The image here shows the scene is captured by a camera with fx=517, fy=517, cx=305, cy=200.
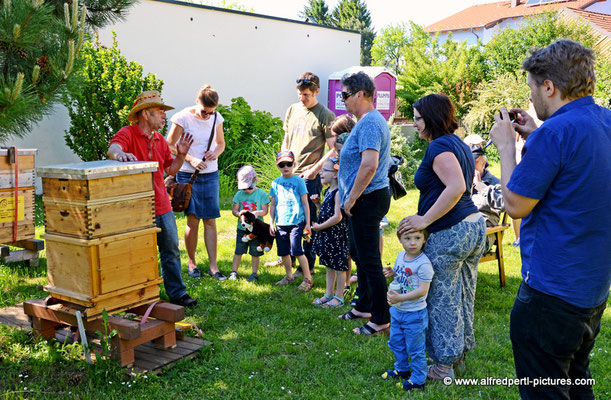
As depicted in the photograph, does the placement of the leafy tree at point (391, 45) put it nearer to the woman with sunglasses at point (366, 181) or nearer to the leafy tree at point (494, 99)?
the leafy tree at point (494, 99)

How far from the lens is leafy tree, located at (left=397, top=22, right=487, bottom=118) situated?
20.6 meters

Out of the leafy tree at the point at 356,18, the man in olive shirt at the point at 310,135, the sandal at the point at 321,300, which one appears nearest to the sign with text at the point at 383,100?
the man in olive shirt at the point at 310,135

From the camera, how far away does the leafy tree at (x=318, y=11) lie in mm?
64375

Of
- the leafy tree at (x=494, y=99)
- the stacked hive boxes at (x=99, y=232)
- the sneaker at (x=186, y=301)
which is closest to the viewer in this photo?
the stacked hive boxes at (x=99, y=232)

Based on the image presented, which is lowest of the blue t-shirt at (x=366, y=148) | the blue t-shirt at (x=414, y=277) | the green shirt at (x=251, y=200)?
the blue t-shirt at (x=414, y=277)

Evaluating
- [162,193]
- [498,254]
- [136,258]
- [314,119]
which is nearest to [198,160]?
[162,193]

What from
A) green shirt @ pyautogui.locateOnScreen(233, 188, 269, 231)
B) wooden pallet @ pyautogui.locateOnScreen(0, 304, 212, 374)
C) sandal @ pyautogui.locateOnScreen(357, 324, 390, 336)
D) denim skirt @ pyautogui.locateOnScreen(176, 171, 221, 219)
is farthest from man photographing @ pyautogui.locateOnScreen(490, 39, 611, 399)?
denim skirt @ pyautogui.locateOnScreen(176, 171, 221, 219)

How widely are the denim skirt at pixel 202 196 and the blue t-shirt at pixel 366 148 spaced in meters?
2.11

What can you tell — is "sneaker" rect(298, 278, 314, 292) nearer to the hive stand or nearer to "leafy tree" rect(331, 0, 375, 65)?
the hive stand

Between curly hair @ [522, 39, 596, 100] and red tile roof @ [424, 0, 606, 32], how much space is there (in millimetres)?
44248

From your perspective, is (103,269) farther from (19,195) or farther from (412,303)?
(19,195)

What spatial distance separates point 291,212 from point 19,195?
3.14 meters

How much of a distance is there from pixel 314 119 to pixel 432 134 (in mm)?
2757

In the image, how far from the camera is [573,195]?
2309 millimetres
